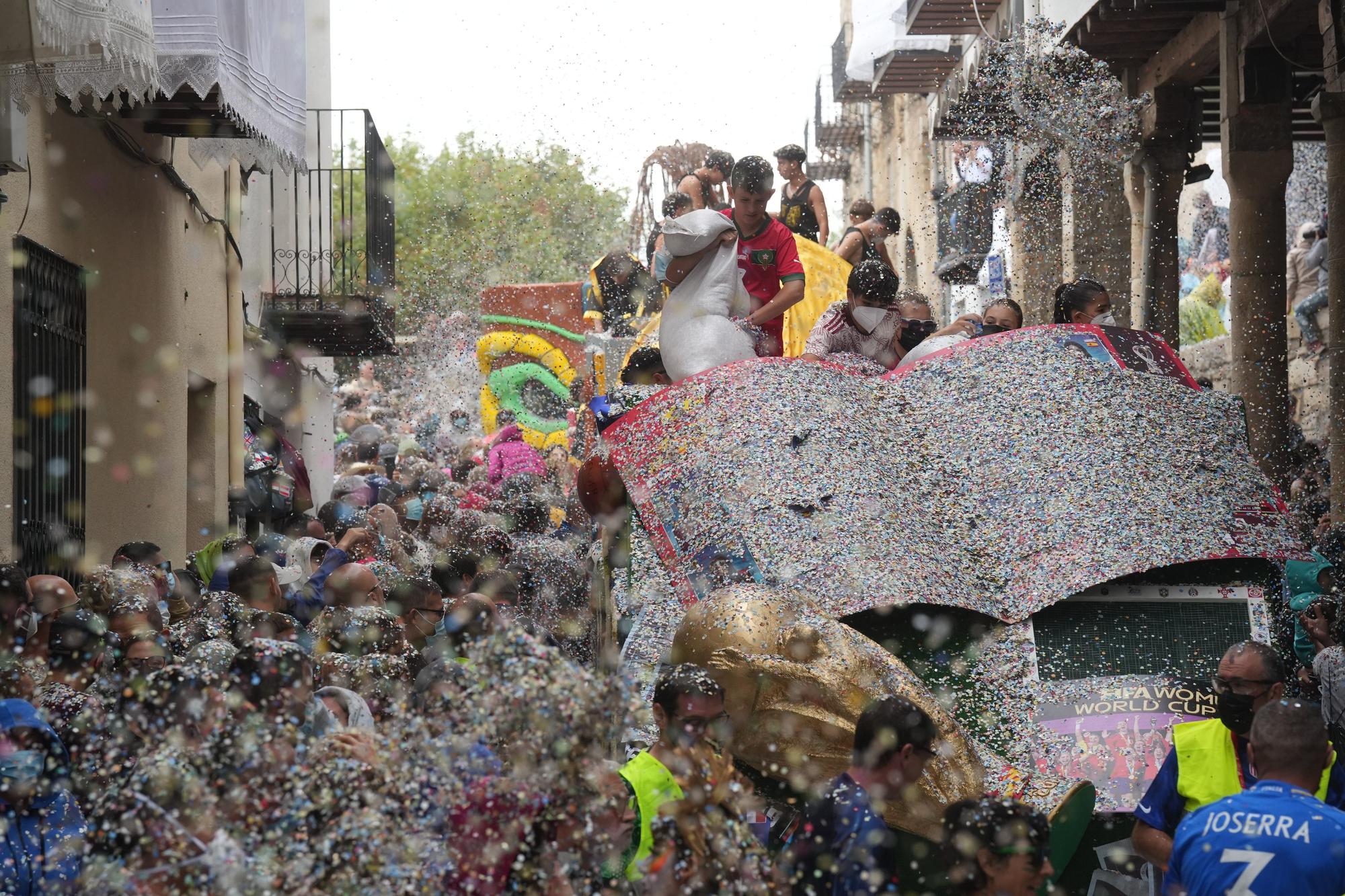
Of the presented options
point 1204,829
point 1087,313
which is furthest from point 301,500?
point 1204,829

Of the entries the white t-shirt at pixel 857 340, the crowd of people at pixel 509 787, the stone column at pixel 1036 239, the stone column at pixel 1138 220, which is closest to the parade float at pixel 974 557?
the crowd of people at pixel 509 787

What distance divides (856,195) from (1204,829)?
1329 inches

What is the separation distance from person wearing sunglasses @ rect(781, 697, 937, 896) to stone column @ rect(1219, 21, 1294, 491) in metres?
9.34

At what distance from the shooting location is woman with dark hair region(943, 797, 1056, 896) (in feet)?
12.1

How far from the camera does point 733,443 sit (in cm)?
606

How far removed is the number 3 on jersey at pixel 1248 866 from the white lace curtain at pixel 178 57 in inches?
208

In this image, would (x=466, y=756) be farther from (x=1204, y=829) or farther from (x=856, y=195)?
(x=856, y=195)

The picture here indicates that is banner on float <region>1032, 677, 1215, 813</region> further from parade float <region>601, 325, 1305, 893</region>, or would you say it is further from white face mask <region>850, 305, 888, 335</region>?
white face mask <region>850, 305, 888, 335</region>

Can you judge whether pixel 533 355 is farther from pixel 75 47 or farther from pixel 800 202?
pixel 75 47

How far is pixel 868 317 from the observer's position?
23.8ft

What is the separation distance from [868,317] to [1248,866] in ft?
12.1

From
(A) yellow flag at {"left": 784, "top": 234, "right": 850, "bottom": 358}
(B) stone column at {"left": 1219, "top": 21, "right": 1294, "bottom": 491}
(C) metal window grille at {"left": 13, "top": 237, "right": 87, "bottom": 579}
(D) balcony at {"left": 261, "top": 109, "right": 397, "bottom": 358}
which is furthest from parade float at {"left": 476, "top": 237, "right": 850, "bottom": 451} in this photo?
(C) metal window grille at {"left": 13, "top": 237, "right": 87, "bottom": 579}

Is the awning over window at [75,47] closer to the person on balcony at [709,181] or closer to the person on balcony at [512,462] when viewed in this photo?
the person on balcony at [709,181]

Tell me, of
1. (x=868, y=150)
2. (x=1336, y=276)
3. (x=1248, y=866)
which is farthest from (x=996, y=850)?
(x=868, y=150)
